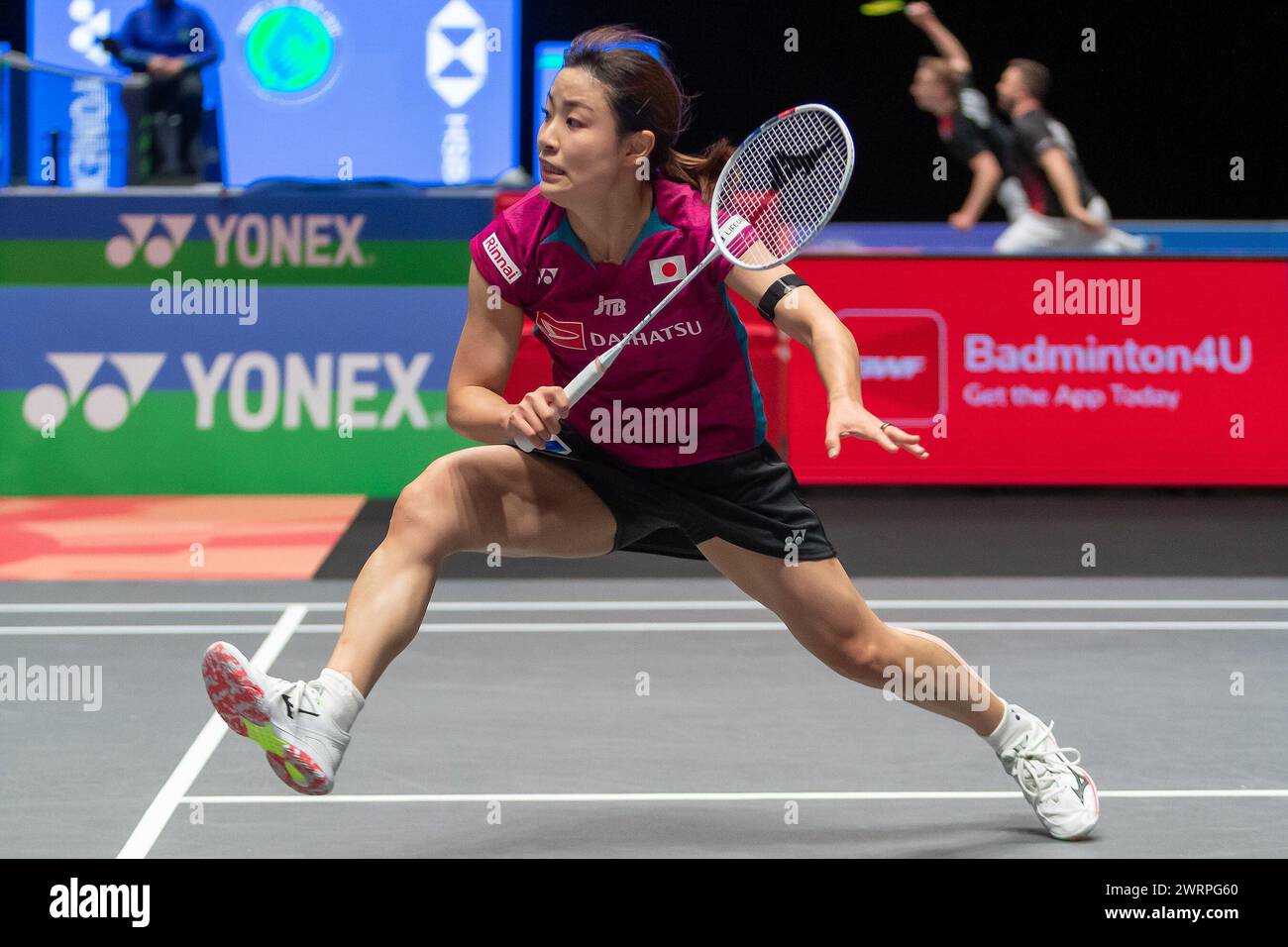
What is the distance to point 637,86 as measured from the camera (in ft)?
11.7

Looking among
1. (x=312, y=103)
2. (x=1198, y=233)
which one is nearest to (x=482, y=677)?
(x=312, y=103)

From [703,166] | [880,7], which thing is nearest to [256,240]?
[703,166]

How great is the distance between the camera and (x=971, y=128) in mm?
10648

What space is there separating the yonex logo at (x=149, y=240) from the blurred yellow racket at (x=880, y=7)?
6.83m

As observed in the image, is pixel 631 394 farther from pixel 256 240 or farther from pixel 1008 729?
pixel 256 240

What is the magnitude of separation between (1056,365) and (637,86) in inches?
213

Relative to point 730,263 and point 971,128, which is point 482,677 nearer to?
point 730,263

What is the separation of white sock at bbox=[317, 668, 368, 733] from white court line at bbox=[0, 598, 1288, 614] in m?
3.22

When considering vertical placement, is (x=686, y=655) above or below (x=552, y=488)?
below

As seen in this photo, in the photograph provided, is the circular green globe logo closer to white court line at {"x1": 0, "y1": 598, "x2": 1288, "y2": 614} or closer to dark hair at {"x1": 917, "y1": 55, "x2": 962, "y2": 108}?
dark hair at {"x1": 917, "y1": 55, "x2": 962, "y2": 108}

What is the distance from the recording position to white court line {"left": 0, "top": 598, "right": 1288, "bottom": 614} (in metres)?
6.54

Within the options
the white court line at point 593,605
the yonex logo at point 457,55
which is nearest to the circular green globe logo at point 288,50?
the yonex logo at point 457,55

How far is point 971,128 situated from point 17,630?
21.3 ft

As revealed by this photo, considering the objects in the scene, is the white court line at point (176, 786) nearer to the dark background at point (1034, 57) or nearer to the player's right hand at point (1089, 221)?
the player's right hand at point (1089, 221)
